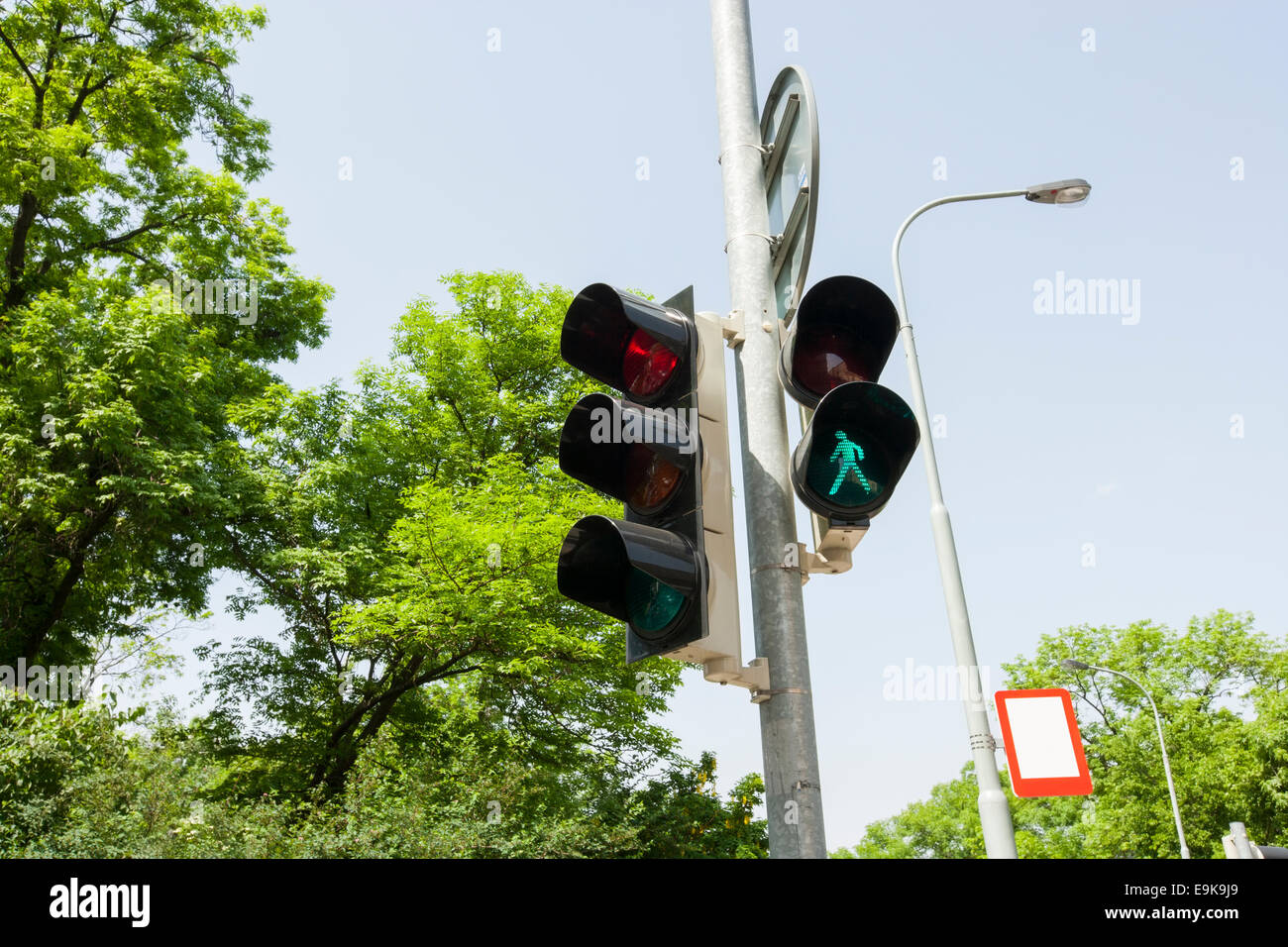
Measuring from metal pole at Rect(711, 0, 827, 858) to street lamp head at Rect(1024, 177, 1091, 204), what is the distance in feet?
31.0

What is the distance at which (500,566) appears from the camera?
17.6m

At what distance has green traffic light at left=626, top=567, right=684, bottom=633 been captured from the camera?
3.06 m

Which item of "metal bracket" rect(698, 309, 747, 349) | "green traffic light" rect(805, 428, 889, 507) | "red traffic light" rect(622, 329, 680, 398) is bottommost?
"green traffic light" rect(805, 428, 889, 507)

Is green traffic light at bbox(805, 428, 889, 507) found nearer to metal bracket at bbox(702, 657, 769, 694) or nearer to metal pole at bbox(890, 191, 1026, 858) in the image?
metal bracket at bbox(702, 657, 769, 694)

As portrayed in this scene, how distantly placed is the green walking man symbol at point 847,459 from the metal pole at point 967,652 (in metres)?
4.56

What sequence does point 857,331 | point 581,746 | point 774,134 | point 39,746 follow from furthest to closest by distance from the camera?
point 581,746
point 39,746
point 774,134
point 857,331

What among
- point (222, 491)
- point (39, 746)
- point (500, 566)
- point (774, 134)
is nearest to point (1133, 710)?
point (500, 566)

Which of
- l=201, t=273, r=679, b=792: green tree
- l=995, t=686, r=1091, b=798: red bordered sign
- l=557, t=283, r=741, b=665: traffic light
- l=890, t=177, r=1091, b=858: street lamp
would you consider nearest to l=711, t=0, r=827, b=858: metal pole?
l=557, t=283, r=741, b=665: traffic light

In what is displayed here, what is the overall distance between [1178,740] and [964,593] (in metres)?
30.0

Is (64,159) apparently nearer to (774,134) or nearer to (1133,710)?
(774,134)

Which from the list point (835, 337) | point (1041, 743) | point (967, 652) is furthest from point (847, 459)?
point (967, 652)
